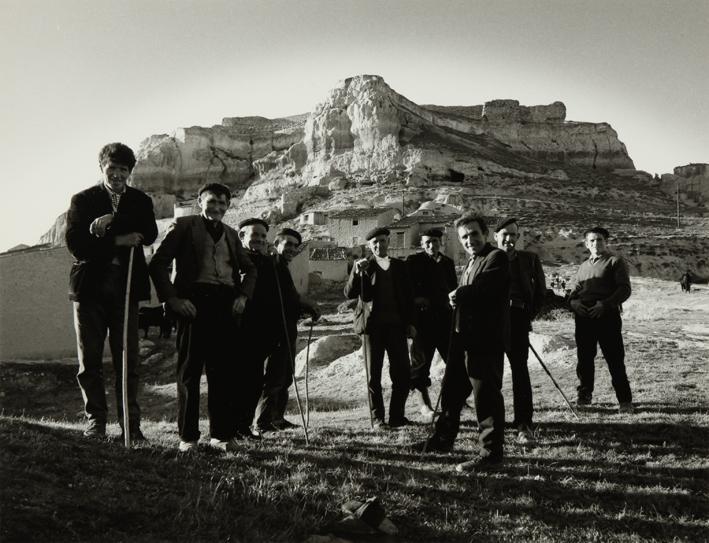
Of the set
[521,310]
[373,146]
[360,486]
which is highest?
[373,146]

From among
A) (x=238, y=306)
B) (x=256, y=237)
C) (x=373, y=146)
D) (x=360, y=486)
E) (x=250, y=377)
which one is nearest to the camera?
(x=360, y=486)

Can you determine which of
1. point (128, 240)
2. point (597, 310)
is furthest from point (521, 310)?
point (128, 240)

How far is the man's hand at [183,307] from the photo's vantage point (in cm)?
441

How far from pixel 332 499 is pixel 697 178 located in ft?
322

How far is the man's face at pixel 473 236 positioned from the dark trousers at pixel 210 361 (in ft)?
6.43

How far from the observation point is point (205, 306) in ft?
15.2

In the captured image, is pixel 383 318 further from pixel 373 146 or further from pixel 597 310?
pixel 373 146

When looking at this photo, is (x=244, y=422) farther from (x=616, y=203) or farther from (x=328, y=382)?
(x=616, y=203)

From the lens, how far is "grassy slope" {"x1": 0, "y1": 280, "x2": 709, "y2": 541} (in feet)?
9.68

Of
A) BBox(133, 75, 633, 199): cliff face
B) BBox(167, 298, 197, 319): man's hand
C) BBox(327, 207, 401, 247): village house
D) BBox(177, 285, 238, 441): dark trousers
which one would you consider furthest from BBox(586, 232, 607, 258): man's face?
BBox(133, 75, 633, 199): cliff face

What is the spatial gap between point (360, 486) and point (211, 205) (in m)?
2.47

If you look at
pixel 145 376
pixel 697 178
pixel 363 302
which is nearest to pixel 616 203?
pixel 697 178

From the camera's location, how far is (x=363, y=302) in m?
6.59

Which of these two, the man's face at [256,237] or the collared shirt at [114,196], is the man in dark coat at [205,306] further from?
the man's face at [256,237]
